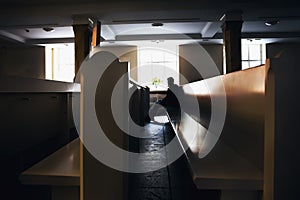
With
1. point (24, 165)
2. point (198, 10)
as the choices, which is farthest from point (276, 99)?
point (198, 10)

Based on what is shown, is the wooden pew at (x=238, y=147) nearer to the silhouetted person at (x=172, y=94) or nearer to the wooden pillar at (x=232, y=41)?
the silhouetted person at (x=172, y=94)

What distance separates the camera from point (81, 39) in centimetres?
679

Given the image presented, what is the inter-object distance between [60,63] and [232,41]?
8.68m

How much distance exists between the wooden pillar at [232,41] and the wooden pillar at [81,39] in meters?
3.55

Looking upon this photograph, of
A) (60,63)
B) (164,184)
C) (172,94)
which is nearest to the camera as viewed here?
(164,184)

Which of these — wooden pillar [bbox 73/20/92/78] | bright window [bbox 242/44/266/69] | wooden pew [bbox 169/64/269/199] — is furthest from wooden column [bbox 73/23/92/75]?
bright window [bbox 242/44/266/69]

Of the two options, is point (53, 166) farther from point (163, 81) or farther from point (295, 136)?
point (163, 81)

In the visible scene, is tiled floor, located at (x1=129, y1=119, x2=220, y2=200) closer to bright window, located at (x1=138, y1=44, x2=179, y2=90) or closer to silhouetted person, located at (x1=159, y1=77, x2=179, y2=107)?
silhouetted person, located at (x1=159, y1=77, x2=179, y2=107)

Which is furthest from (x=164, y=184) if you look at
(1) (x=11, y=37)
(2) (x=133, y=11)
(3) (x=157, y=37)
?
(1) (x=11, y=37)

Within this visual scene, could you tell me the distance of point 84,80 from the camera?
76 centimetres

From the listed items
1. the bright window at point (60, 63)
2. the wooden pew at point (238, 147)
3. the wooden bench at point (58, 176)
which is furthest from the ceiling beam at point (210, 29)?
the wooden bench at point (58, 176)

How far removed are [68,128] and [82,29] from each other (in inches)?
209

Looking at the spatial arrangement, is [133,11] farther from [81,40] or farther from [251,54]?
[251,54]

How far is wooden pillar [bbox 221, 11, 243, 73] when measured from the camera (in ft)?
21.7
